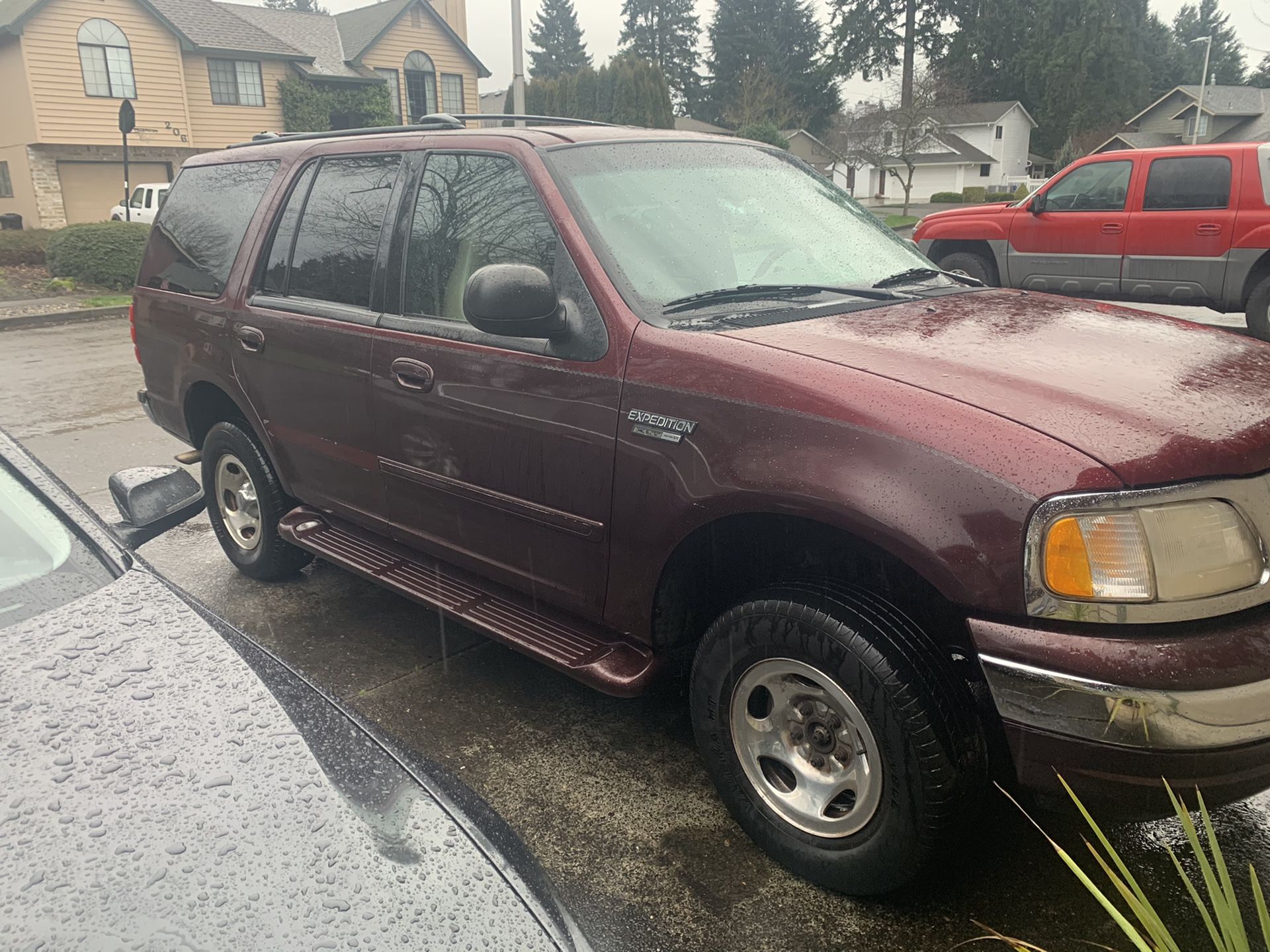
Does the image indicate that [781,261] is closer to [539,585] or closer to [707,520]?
[707,520]

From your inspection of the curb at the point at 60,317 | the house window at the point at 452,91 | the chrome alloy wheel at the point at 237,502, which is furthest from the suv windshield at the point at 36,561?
the house window at the point at 452,91

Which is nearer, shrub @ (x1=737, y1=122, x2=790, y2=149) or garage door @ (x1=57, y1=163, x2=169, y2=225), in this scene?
garage door @ (x1=57, y1=163, x2=169, y2=225)

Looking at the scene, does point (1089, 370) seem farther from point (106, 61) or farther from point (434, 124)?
point (106, 61)

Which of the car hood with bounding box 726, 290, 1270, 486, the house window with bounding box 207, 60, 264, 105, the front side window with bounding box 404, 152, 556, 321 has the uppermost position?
the house window with bounding box 207, 60, 264, 105

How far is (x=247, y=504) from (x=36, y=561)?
2442 millimetres

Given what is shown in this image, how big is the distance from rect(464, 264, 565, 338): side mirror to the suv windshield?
1127mm

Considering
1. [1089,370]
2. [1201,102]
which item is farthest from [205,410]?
[1201,102]

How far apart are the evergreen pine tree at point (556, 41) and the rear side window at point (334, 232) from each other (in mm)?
85308

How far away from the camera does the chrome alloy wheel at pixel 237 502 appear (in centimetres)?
456

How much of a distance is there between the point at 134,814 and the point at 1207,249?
37.3ft

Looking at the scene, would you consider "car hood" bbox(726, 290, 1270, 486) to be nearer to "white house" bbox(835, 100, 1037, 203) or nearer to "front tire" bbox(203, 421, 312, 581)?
"front tire" bbox(203, 421, 312, 581)

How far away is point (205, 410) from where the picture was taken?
4664mm

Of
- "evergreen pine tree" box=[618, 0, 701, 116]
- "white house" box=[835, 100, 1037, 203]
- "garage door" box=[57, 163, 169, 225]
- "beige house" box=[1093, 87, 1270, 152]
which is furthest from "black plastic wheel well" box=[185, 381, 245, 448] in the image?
"evergreen pine tree" box=[618, 0, 701, 116]

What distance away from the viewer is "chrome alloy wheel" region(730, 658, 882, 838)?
7.73 ft
